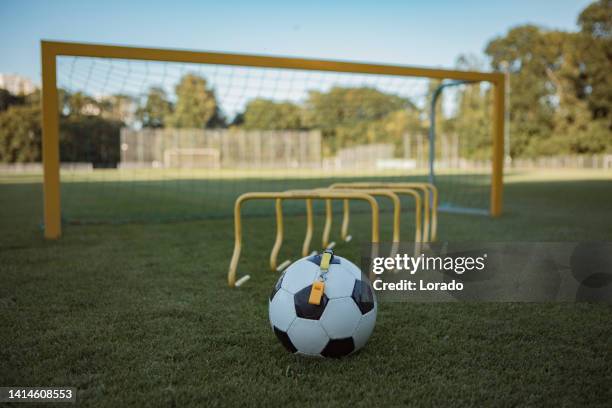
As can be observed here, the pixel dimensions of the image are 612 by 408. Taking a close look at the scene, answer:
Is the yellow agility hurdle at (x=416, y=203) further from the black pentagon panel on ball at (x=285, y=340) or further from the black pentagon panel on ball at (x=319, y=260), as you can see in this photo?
the black pentagon panel on ball at (x=285, y=340)

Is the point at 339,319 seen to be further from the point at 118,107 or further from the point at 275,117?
the point at 275,117

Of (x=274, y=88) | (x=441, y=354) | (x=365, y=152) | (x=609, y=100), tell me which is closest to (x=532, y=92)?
(x=609, y=100)

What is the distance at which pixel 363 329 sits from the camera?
253cm

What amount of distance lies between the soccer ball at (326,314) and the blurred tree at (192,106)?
10253 millimetres

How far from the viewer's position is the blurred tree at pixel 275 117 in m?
14.7

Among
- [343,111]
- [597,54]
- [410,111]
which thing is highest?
[597,54]

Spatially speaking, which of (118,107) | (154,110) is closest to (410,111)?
(154,110)

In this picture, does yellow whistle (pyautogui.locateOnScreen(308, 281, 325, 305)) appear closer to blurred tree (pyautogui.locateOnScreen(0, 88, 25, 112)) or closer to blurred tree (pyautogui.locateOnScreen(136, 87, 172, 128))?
blurred tree (pyautogui.locateOnScreen(136, 87, 172, 128))

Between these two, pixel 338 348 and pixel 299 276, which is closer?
pixel 338 348

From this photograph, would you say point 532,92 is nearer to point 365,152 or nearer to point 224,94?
point 365,152

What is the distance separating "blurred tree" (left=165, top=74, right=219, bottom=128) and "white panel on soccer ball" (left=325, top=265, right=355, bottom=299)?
10.2 metres

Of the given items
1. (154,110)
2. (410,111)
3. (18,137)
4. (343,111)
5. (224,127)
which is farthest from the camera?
(18,137)

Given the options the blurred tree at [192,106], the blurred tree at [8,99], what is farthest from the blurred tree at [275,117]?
the blurred tree at [8,99]

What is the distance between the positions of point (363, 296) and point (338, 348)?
0.92 ft
